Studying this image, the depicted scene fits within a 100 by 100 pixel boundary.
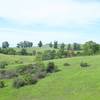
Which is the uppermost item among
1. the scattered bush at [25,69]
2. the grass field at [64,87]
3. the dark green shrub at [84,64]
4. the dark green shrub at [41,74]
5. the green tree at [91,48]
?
the green tree at [91,48]

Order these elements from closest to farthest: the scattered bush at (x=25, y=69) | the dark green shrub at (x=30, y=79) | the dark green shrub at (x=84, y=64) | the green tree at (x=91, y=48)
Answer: the dark green shrub at (x=30, y=79) → the dark green shrub at (x=84, y=64) → the scattered bush at (x=25, y=69) → the green tree at (x=91, y=48)

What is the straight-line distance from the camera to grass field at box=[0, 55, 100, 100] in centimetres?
6662

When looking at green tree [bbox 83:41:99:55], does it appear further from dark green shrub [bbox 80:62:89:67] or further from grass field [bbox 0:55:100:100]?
grass field [bbox 0:55:100:100]

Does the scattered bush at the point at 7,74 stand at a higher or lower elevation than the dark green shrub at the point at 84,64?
lower

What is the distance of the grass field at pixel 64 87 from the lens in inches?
2623

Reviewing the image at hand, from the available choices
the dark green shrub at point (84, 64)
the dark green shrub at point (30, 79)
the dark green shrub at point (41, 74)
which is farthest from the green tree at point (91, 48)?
the dark green shrub at point (30, 79)

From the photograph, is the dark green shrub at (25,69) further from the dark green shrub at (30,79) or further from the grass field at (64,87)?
the dark green shrub at (30,79)

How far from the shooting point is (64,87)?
238ft

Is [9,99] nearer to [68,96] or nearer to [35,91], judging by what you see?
[35,91]

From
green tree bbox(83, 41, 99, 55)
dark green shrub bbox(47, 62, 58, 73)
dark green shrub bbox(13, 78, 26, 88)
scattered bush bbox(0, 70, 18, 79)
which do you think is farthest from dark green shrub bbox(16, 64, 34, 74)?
green tree bbox(83, 41, 99, 55)

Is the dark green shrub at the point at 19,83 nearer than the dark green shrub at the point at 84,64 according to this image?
Yes

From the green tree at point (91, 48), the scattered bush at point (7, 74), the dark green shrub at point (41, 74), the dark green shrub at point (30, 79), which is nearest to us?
the dark green shrub at point (30, 79)

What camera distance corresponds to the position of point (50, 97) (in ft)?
220

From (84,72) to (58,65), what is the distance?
1355cm
